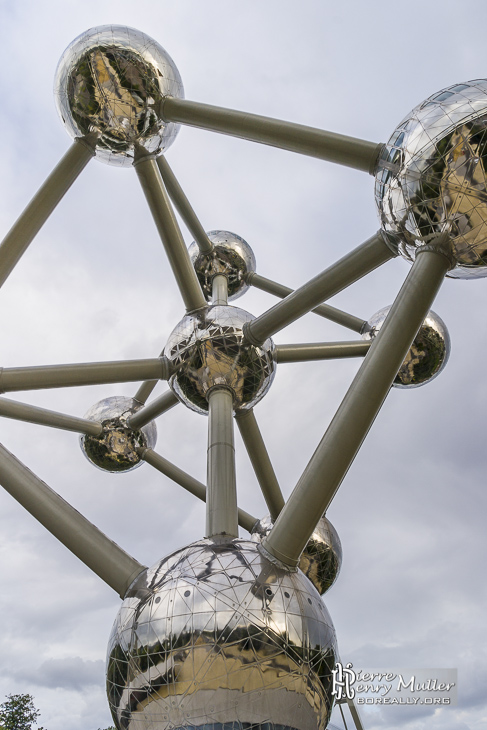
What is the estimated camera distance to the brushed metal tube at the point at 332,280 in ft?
18.8

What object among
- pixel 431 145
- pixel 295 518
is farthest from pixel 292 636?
pixel 431 145

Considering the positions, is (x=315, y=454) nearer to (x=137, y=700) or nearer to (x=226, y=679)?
(x=226, y=679)

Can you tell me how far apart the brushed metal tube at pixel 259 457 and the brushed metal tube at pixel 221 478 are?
5.53 feet

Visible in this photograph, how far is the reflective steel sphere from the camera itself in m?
4.23

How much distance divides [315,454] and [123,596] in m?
1.87

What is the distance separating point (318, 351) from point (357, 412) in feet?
13.2

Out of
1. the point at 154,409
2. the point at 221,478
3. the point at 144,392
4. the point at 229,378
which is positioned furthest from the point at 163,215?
the point at 144,392

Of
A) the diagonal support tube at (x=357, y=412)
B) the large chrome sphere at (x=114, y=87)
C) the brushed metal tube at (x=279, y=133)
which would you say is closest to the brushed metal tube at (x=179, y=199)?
the large chrome sphere at (x=114, y=87)

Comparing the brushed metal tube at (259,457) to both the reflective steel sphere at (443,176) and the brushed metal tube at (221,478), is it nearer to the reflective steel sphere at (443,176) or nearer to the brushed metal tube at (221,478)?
the brushed metal tube at (221,478)

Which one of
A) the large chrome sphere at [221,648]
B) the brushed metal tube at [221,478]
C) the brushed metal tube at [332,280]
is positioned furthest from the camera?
the brushed metal tube at [332,280]

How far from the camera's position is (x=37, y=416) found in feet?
23.3

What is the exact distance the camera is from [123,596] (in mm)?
4641

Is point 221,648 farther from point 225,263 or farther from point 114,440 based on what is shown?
point 225,263

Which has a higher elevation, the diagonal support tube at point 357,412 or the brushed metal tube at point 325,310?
the brushed metal tube at point 325,310
